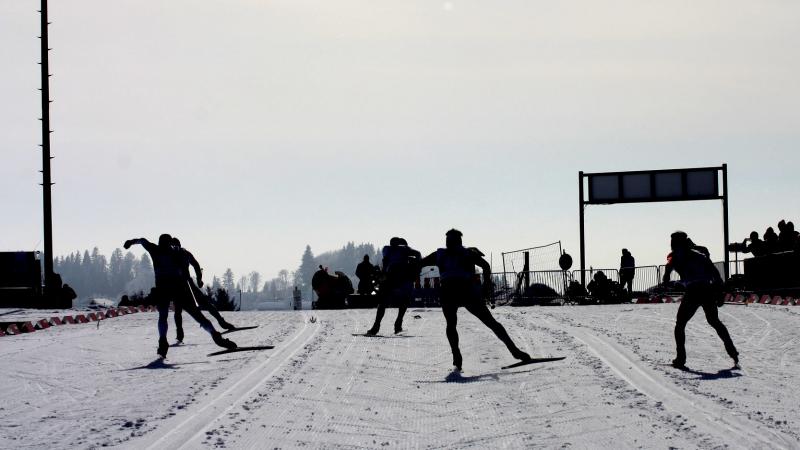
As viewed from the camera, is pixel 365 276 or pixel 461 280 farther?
pixel 365 276

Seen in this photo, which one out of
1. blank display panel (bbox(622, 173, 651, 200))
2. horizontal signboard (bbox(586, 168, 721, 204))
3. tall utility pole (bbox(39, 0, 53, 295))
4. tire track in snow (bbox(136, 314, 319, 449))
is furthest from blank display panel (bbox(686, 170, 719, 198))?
tire track in snow (bbox(136, 314, 319, 449))

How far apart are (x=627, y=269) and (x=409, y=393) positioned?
1131 inches

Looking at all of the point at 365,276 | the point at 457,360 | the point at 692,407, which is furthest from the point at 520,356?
the point at 365,276

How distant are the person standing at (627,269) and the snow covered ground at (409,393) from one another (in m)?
18.0

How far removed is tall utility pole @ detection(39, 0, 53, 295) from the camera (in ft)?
140

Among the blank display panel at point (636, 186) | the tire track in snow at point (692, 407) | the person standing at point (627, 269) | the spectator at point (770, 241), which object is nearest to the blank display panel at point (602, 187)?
the blank display panel at point (636, 186)

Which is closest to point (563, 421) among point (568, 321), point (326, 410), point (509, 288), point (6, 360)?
point (326, 410)

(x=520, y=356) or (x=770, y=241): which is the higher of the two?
(x=770, y=241)

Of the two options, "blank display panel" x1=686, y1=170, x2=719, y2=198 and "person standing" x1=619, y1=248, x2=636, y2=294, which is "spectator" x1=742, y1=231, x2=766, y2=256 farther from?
"blank display panel" x1=686, y1=170, x2=719, y2=198

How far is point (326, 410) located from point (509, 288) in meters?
33.0

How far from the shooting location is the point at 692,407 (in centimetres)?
1133

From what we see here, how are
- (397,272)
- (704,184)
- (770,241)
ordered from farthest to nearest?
(704,184) < (770,241) < (397,272)

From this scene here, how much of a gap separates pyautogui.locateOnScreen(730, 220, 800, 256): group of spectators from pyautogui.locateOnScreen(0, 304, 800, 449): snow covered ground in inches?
395

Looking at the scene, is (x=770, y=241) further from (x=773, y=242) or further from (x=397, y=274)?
(x=397, y=274)
